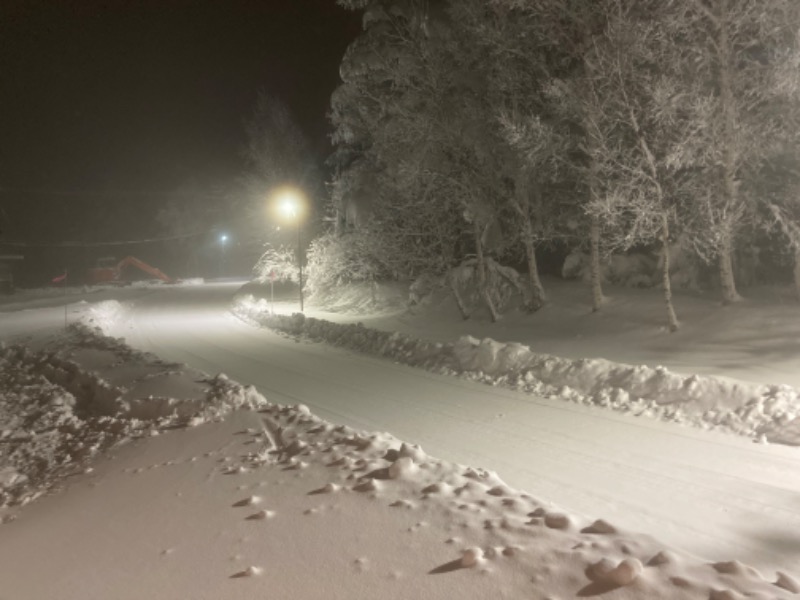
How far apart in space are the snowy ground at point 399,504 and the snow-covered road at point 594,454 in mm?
27

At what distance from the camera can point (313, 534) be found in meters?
4.57

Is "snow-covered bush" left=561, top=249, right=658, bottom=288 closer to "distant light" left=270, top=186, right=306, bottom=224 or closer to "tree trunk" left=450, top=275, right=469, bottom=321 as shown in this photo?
"tree trunk" left=450, top=275, right=469, bottom=321

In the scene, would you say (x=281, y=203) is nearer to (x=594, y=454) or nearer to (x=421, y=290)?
(x=421, y=290)

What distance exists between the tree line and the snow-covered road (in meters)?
5.90

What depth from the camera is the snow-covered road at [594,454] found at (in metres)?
5.03

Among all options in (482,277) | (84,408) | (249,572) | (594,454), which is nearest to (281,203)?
(482,277)

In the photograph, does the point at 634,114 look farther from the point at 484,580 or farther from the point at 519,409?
the point at 484,580

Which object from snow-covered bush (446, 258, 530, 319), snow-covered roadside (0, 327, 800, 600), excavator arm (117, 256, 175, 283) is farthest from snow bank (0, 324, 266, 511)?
excavator arm (117, 256, 175, 283)

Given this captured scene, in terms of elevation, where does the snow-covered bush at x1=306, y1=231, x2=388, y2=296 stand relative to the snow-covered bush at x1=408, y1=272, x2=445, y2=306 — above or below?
above

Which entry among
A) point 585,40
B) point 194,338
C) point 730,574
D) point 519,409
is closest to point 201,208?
point 194,338

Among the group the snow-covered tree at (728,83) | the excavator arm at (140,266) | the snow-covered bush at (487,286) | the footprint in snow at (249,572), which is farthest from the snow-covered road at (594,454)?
the excavator arm at (140,266)

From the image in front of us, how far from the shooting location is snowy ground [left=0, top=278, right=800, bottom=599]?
12.7 ft

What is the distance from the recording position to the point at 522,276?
70.2 ft

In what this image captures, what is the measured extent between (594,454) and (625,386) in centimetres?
267
